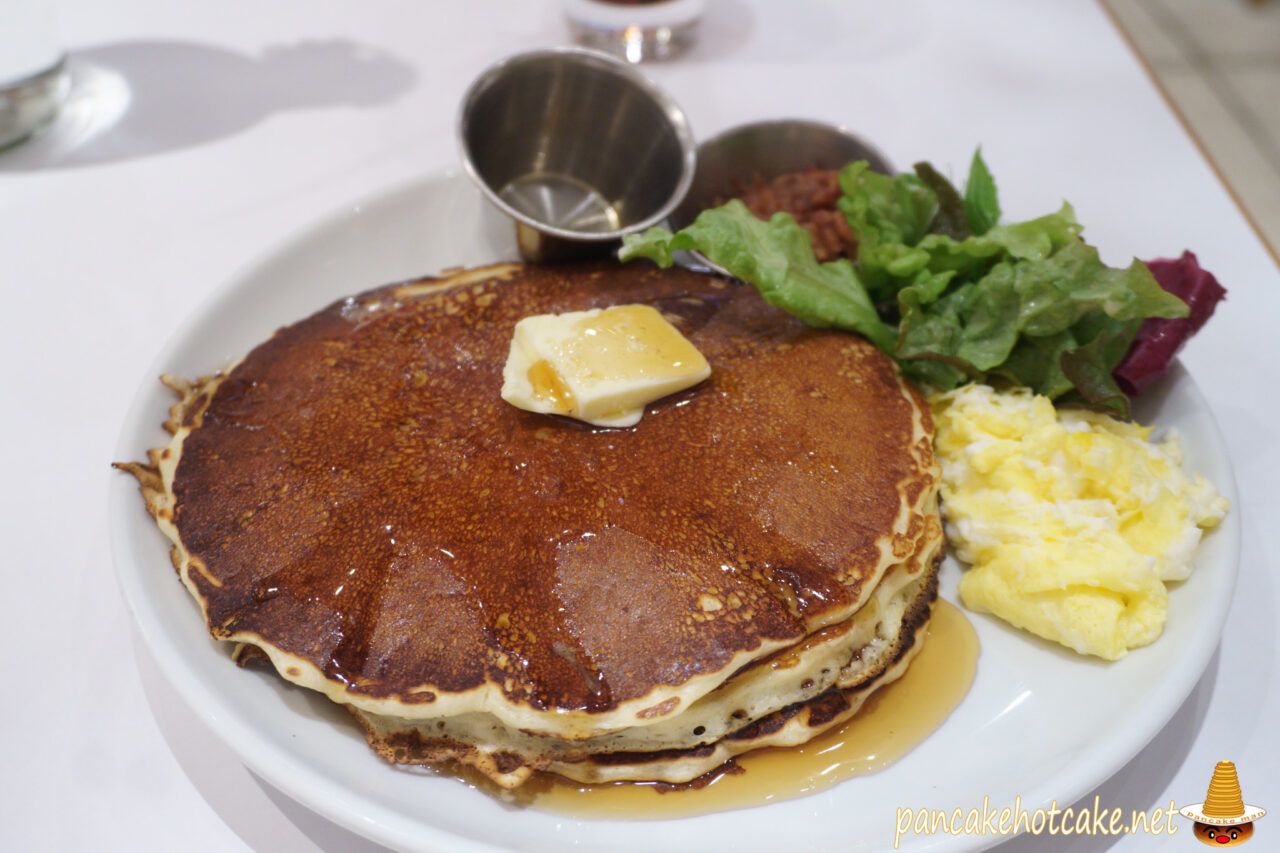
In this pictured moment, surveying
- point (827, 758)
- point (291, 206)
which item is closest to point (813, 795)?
point (827, 758)

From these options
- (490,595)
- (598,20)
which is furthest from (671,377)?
(598,20)

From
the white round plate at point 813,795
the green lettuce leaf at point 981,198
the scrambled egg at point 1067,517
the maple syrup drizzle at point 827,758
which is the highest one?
the green lettuce leaf at point 981,198

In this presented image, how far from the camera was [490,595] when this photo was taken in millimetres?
1836

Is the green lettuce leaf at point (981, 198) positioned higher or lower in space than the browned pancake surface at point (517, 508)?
higher

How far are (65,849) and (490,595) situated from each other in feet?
3.29

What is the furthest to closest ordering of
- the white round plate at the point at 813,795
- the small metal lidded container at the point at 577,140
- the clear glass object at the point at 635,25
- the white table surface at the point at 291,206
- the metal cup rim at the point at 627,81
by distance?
the clear glass object at the point at 635,25, the small metal lidded container at the point at 577,140, the metal cup rim at the point at 627,81, the white table surface at the point at 291,206, the white round plate at the point at 813,795

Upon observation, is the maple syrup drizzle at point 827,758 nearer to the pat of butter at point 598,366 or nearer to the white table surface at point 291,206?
the white table surface at point 291,206

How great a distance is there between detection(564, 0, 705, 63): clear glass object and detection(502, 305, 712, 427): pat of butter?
248 cm

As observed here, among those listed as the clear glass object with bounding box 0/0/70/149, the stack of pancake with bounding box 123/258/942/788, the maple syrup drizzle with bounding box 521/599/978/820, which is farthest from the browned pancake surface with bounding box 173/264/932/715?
the clear glass object with bounding box 0/0/70/149

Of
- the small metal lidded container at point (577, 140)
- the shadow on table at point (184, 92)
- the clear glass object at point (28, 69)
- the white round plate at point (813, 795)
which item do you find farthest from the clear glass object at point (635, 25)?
the white round plate at point (813, 795)

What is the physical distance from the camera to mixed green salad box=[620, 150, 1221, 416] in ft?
7.73

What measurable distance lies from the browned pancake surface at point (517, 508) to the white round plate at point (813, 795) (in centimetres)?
13

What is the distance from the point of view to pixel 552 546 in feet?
6.22

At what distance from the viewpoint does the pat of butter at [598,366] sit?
2.11m
